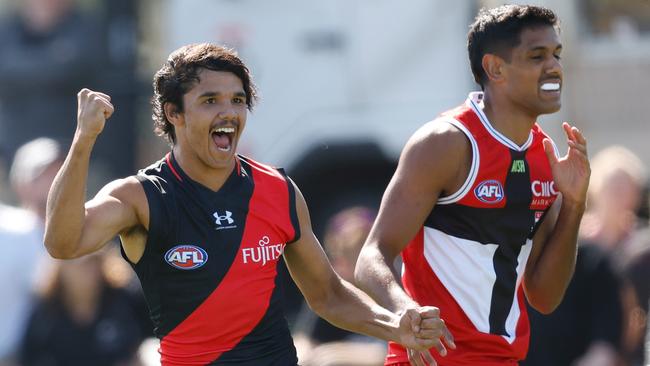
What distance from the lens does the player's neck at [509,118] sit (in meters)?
5.52

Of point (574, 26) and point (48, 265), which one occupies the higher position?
point (574, 26)

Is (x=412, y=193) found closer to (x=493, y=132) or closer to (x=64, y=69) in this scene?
(x=493, y=132)

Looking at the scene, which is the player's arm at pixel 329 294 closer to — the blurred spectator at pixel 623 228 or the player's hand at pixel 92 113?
the player's hand at pixel 92 113

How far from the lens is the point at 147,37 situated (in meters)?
10.7

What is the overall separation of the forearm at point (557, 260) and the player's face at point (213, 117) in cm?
138

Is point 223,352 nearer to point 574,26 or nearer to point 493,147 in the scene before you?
point 493,147

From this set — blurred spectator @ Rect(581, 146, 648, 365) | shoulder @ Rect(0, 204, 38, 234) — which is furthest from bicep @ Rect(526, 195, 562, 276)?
shoulder @ Rect(0, 204, 38, 234)

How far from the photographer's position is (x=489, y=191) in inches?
213

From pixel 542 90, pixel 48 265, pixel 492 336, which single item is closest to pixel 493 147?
pixel 542 90

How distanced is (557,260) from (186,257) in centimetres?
155

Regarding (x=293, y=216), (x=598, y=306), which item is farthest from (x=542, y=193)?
(x=598, y=306)

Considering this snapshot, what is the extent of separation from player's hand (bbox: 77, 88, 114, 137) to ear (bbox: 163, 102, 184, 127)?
0.45m

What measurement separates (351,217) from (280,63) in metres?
2.47

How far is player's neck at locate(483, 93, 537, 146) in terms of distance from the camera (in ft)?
18.1
